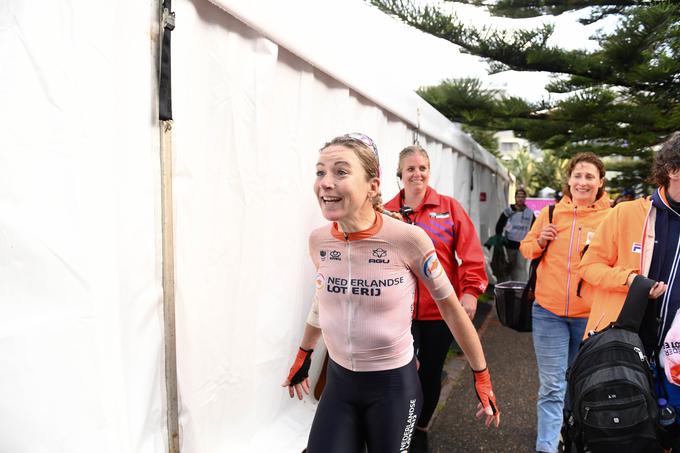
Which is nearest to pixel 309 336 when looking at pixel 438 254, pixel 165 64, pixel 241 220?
pixel 241 220

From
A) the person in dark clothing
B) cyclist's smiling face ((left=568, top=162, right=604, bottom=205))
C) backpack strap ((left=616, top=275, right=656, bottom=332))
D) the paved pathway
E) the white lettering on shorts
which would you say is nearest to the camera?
the white lettering on shorts

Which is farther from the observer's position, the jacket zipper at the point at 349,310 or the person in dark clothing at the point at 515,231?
the person in dark clothing at the point at 515,231

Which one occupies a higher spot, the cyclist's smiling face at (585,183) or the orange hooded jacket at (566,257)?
the cyclist's smiling face at (585,183)

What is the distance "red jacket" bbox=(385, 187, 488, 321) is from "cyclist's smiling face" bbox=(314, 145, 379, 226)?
1287 millimetres

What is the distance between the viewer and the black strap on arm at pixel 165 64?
1.80 meters

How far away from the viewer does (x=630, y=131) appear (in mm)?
6547

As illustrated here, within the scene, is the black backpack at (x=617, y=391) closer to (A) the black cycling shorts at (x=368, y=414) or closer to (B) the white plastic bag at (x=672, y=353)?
(B) the white plastic bag at (x=672, y=353)

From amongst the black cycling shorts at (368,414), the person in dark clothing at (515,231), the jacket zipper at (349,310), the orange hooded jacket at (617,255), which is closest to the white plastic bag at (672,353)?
the orange hooded jacket at (617,255)

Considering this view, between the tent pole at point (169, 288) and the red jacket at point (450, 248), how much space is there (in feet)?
5.26

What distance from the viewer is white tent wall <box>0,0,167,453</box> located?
142cm

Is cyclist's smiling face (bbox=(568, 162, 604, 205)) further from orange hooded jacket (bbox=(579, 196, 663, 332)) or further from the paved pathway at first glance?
the paved pathway

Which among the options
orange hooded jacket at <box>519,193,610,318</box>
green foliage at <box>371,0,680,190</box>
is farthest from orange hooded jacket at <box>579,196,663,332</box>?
green foliage at <box>371,0,680,190</box>

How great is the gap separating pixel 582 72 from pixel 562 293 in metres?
4.81

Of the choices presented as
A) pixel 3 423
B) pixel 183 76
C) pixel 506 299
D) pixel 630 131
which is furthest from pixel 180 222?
pixel 630 131
